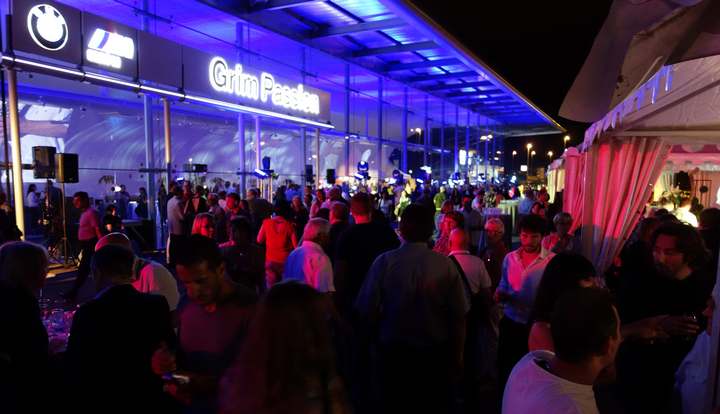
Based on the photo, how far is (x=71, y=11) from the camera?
26.1ft

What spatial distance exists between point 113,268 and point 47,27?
723 cm

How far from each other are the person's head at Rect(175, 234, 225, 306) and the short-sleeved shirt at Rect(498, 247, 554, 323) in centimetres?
193

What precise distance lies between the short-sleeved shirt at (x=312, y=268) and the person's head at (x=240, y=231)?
0.99 meters

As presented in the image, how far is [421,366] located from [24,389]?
2056mm

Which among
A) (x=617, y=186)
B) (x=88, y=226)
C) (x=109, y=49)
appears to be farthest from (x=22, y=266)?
(x=109, y=49)

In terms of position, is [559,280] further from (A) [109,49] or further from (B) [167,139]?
(B) [167,139]

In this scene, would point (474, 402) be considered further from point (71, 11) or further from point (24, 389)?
point (71, 11)

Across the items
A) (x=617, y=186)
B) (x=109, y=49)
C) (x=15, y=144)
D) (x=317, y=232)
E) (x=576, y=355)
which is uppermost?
(x=109, y=49)

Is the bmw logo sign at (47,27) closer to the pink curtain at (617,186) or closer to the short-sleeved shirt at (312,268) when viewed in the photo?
the short-sleeved shirt at (312,268)

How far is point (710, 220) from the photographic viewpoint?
15.2 ft

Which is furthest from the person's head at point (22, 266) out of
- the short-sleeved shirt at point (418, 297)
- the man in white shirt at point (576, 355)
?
the man in white shirt at point (576, 355)

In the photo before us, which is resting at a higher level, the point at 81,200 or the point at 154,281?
the point at 81,200

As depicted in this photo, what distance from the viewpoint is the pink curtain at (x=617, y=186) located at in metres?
5.24

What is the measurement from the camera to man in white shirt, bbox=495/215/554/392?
3162 mm
